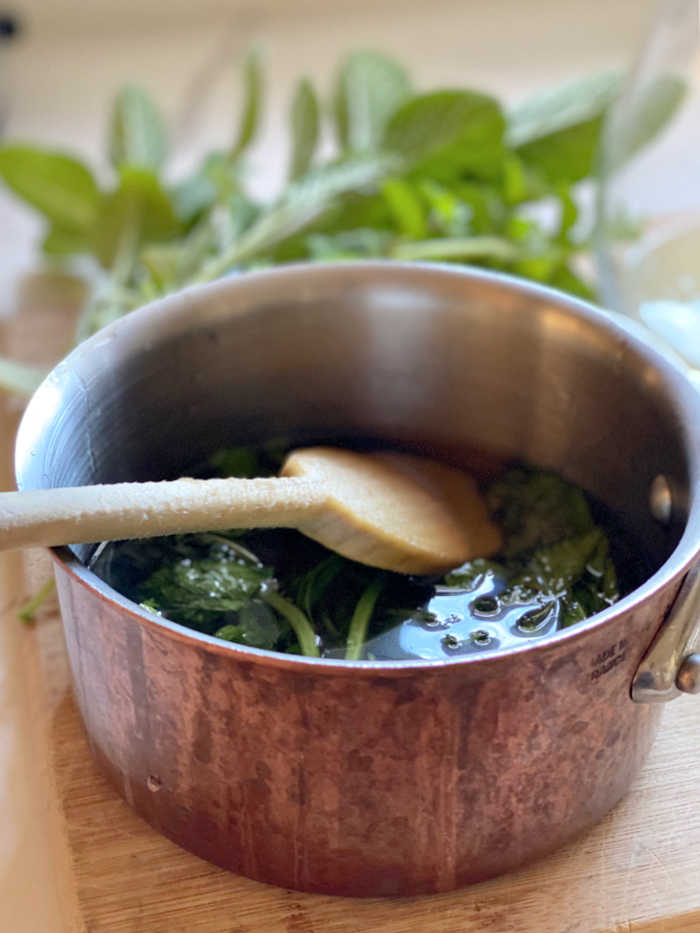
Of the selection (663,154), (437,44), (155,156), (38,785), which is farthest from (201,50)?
(38,785)

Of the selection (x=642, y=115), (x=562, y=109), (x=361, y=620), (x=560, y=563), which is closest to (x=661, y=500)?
(x=560, y=563)

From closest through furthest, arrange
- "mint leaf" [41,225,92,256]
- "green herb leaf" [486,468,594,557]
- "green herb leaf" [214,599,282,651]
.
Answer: "green herb leaf" [214,599,282,651]
"green herb leaf" [486,468,594,557]
"mint leaf" [41,225,92,256]

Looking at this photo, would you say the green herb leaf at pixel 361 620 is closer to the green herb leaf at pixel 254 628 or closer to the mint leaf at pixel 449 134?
the green herb leaf at pixel 254 628

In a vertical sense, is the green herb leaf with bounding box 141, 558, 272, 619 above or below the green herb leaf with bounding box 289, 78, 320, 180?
below

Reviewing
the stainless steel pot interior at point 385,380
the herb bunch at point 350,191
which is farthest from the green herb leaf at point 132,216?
the stainless steel pot interior at point 385,380

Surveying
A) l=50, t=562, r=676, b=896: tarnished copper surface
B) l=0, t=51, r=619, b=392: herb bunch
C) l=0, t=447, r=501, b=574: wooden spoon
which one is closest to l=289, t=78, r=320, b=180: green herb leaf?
l=0, t=51, r=619, b=392: herb bunch

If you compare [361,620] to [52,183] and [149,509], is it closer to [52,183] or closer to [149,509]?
[149,509]

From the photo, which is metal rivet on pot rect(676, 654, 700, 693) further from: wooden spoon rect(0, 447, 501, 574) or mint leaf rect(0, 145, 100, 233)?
mint leaf rect(0, 145, 100, 233)
